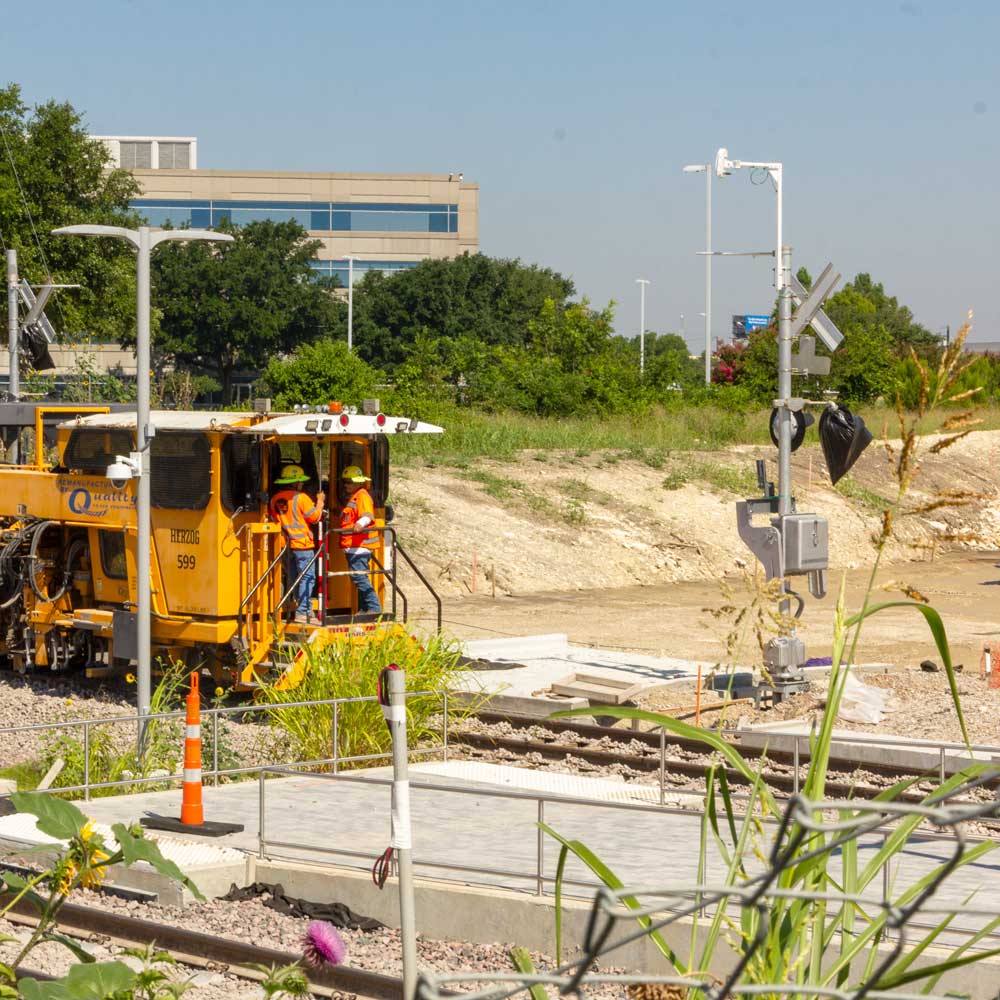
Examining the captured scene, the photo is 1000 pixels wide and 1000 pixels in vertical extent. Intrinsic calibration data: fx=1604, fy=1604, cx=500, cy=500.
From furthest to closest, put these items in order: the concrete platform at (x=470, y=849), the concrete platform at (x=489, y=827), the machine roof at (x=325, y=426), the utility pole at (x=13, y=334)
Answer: the utility pole at (x=13, y=334) < the machine roof at (x=325, y=426) < the concrete platform at (x=489, y=827) < the concrete platform at (x=470, y=849)

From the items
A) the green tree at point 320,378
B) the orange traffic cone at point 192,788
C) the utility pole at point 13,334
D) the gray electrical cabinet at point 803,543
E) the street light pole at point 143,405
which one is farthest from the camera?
the green tree at point 320,378

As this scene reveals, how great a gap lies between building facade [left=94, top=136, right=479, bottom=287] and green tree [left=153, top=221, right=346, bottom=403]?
25810 millimetres

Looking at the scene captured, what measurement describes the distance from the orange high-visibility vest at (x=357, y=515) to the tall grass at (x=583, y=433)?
21.2m

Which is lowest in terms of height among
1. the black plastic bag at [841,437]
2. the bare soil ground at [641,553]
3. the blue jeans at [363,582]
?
the bare soil ground at [641,553]

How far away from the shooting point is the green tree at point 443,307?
299ft

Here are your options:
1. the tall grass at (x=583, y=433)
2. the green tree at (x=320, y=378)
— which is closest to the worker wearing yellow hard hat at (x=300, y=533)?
the tall grass at (x=583, y=433)

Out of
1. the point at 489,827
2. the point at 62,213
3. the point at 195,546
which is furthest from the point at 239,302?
the point at 489,827

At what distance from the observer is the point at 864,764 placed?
14367 millimetres

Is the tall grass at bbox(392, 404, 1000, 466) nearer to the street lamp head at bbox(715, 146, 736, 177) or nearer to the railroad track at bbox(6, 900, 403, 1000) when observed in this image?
the street lamp head at bbox(715, 146, 736, 177)

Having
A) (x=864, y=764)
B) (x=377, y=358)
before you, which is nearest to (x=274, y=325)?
(x=377, y=358)

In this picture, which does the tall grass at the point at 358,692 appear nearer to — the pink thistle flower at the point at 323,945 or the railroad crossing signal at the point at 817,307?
the railroad crossing signal at the point at 817,307

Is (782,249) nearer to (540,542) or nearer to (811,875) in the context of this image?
(811,875)

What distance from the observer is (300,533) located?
54.9ft

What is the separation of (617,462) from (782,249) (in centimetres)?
2370
